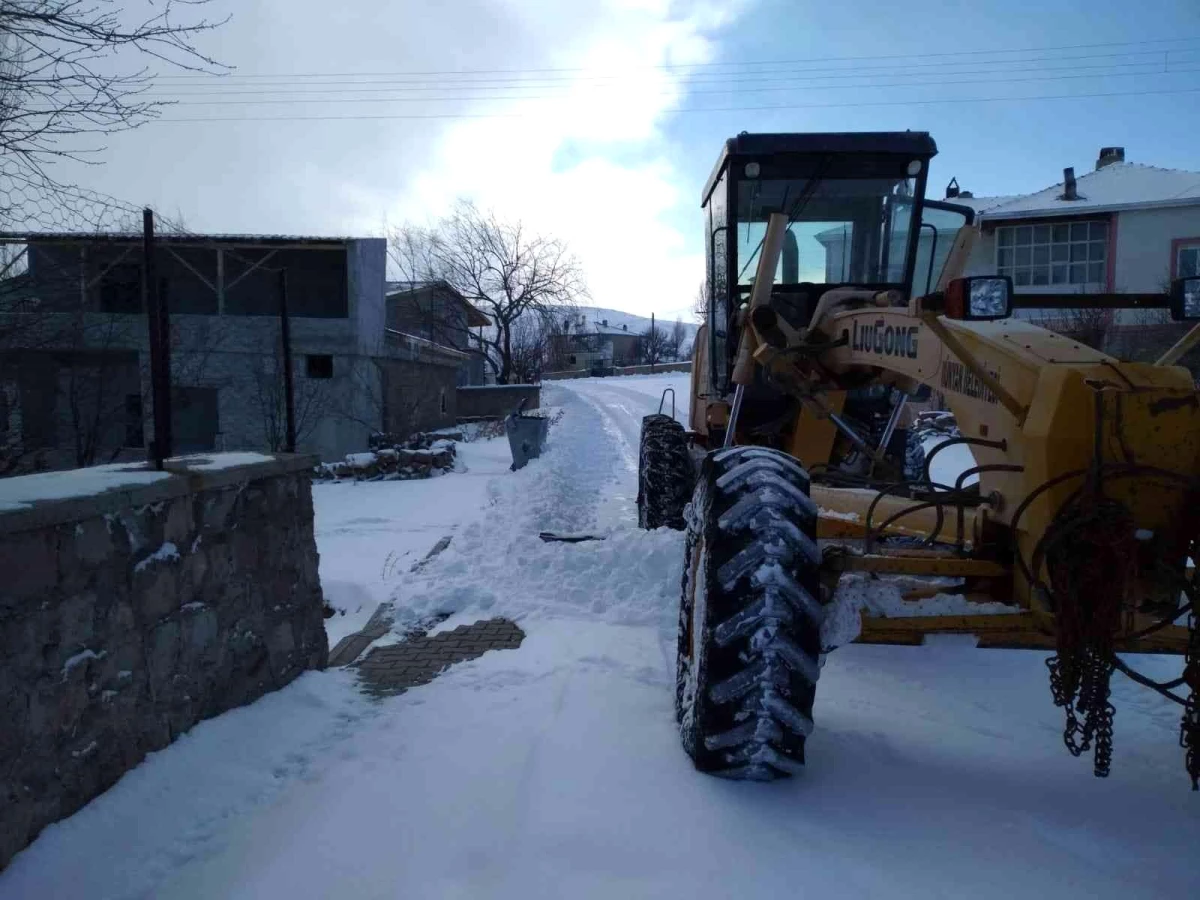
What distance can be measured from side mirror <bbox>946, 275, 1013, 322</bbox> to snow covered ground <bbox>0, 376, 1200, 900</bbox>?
131cm

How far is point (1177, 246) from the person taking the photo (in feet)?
84.8

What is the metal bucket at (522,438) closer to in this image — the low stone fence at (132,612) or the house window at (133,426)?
the house window at (133,426)

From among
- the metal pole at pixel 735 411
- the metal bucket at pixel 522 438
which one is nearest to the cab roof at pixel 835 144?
the metal pole at pixel 735 411

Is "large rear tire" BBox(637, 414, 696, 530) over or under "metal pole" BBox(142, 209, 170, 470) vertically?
under

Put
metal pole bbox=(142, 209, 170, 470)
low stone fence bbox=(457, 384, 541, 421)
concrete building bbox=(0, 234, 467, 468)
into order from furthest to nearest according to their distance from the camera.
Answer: low stone fence bbox=(457, 384, 541, 421) → concrete building bbox=(0, 234, 467, 468) → metal pole bbox=(142, 209, 170, 470)

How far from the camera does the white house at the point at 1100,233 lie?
25828mm

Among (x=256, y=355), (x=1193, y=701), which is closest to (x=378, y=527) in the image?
(x=1193, y=701)

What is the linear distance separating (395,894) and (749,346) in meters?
3.85

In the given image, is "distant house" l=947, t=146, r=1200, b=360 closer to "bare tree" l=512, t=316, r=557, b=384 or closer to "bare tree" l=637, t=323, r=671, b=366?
"bare tree" l=512, t=316, r=557, b=384

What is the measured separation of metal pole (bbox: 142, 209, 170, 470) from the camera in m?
3.54

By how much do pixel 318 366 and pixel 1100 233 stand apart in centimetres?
2388

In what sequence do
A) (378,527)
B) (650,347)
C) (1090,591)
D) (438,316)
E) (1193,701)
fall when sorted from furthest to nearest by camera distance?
(650,347) < (438,316) < (378,527) < (1193,701) < (1090,591)

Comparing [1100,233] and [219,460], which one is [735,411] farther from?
[1100,233]

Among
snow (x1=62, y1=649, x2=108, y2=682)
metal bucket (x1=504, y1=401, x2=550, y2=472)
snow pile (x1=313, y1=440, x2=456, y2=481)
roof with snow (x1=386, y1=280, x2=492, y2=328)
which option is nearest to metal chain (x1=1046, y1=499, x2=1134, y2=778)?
snow (x1=62, y1=649, x2=108, y2=682)
